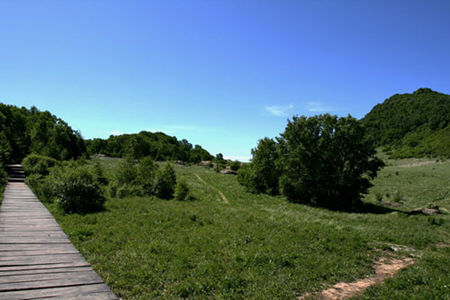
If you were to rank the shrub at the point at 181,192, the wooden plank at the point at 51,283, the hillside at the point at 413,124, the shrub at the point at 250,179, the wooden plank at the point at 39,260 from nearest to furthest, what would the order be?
the wooden plank at the point at 51,283
the wooden plank at the point at 39,260
the shrub at the point at 181,192
the shrub at the point at 250,179
the hillside at the point at 413,124

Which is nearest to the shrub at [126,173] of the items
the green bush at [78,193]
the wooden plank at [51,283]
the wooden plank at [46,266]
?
the green bush at [78,193]

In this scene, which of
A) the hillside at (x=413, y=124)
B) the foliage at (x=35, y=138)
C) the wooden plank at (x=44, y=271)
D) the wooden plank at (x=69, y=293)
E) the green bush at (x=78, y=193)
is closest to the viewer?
the wooden plank at (x=69, y=293)

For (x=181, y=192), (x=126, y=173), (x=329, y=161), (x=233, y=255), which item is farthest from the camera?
(x=329, y=161)

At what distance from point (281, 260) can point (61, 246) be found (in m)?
8.02

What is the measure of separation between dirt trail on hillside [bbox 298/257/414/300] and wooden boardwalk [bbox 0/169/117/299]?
565cm

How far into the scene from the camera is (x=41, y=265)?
689 centimetres

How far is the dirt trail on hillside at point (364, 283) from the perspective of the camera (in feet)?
21.2

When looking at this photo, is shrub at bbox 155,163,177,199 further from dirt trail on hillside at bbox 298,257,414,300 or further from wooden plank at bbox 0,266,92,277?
dirt trail on hillside at bbox 298,257,414,300

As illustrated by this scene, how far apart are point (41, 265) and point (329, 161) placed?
2886cm

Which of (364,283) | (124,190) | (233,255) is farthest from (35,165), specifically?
(364,283)

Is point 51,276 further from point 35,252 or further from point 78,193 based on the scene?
point 78,193

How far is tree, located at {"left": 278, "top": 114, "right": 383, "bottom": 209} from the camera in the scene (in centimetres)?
2775

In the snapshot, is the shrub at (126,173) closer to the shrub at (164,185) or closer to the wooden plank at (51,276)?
the shrub at (164,185)

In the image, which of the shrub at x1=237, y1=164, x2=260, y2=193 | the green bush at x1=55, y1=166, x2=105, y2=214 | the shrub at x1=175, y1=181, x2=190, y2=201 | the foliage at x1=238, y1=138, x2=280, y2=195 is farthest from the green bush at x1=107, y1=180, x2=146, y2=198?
the foliage at x1=238, y1=138, x2=280, y2=195
